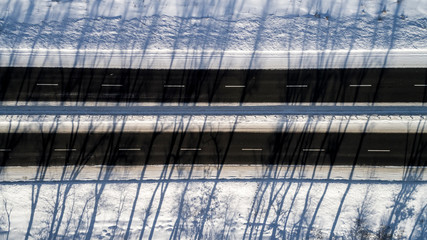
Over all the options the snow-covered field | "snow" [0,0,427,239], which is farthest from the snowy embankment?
the snow-covered field

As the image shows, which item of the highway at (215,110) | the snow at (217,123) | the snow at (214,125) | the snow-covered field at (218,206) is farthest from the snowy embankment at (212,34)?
the snow-covered field at (218,206)

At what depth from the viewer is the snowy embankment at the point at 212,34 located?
18.3 metres

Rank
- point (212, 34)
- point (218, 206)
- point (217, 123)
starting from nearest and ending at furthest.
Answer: point (218, 206), point (217, 123), point (212, 34)

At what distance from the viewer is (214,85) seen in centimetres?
1836

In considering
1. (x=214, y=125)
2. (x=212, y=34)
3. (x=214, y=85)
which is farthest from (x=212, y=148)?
(x=212, y=34)

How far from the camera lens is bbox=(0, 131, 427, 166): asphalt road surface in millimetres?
18047

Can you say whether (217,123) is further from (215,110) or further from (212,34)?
(212,34)

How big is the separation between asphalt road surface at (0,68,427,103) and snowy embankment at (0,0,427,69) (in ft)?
2.07

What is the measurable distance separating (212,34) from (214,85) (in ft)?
12.5

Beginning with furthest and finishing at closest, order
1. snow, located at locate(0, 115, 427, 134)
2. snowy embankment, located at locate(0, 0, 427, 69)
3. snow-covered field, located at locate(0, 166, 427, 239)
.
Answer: snowy embankment, located at locate(0, 0, 427, 69) < snow, located at locate(0, 115, 427, 134) < snow-covered field, located at locate(0, 166, 427, 239)

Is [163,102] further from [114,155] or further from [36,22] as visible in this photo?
[36,22]

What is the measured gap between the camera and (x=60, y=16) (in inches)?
731

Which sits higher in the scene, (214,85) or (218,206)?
(214,85)

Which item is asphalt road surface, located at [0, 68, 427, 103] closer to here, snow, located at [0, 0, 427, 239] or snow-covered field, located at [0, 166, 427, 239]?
snow, located at [0, 0, 427, 239]
